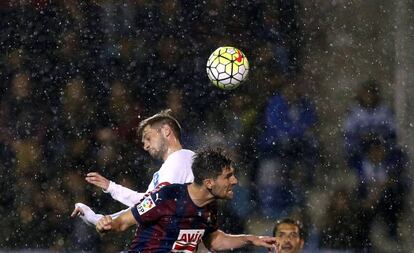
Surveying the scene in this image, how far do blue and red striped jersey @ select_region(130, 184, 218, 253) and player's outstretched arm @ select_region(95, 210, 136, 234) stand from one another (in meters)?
0.04

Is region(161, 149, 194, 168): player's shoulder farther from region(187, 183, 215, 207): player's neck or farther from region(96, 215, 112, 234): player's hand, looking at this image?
region(96, 215, 112, 234): player's hand

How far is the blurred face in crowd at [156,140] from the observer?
6.09 metres

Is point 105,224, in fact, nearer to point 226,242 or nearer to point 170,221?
point 170,221

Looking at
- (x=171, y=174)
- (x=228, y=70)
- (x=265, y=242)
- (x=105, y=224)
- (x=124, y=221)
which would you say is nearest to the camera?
(x=105, y=224)

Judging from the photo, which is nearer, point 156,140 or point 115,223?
point 115,223

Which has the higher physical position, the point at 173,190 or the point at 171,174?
the point at 171,174

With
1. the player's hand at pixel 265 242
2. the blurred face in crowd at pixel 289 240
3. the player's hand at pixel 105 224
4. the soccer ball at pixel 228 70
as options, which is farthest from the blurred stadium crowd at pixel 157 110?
the player's hand at pixel 105 224

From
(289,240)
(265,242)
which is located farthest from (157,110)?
(265,242)

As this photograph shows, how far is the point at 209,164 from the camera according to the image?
16.7 ft

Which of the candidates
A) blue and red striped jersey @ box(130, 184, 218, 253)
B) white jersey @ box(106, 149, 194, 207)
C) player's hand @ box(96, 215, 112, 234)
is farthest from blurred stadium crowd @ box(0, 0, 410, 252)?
player's hand @ box(96, 215, 112, 234)

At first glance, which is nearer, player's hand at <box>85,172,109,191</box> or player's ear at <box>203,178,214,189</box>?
player's ear at <box>203,178,214,189</box>

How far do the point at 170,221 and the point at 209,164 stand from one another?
391 mm

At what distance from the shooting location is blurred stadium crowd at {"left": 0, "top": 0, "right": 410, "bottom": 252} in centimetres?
822

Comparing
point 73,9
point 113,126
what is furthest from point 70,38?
point 113,126
